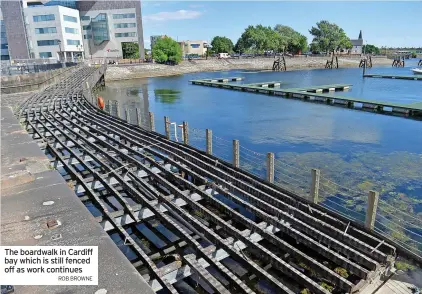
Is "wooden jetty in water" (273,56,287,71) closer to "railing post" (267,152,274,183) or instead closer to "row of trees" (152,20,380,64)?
"row of trees" (152,20,380,64)

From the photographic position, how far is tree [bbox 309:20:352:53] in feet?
404

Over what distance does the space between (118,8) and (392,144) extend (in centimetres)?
8660

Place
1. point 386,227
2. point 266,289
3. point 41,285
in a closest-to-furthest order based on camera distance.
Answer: point 41,285 < point 266,289 < point 386,227

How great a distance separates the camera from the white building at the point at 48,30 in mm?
72375

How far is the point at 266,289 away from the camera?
5.86m

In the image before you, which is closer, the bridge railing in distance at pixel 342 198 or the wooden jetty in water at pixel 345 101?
the bridge railing in distance at pixel 342 198

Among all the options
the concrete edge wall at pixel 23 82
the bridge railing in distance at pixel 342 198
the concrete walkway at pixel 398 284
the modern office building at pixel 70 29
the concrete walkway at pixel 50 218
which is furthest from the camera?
the modern office building at pixel 70 29

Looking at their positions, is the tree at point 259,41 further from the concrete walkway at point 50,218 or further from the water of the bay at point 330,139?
the concrete walkway at point 50,218

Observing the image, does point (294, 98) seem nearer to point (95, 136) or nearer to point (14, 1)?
point (95, 136)

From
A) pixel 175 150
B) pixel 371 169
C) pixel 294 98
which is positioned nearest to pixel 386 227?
pixel 371 169

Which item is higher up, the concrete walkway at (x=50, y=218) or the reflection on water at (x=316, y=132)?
the concrete walkway at (x=50, y=218)

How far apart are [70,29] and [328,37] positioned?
93414 millimetres

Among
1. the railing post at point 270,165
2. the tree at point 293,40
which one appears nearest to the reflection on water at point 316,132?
the railing post at point 270,165

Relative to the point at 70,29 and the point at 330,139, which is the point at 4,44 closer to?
the point at 70,29
